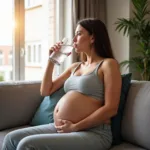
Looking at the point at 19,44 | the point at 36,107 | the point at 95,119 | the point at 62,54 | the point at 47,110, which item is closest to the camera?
the point at 95,119

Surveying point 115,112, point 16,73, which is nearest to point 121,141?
point 115,112

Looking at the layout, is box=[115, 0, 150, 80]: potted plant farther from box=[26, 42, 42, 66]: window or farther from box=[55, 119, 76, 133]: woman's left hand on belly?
box=[55, 119, 76, 133]: woman's left hand on belly

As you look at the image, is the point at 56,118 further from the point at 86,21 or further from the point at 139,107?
the point at 86,21

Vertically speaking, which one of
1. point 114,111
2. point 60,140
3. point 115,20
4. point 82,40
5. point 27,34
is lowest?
point 60,140

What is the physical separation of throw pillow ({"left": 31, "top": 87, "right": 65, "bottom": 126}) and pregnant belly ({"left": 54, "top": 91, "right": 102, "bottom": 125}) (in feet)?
1.02

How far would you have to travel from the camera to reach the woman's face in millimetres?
1736

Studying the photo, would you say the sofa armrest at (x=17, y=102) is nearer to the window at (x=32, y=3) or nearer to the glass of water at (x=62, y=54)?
the glass of water at (x=62, y=54)

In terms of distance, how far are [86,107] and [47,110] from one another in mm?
490

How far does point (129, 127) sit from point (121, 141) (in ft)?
0.41

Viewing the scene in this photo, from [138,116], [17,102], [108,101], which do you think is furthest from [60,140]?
[17,102]

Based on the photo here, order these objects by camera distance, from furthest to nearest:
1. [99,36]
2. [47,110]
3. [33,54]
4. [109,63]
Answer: [33,54], [47,110], [99,36], [109,63]

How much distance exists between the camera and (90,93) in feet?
5.27

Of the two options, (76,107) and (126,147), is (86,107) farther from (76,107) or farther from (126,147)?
(126,147)

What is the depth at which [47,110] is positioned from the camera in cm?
198
